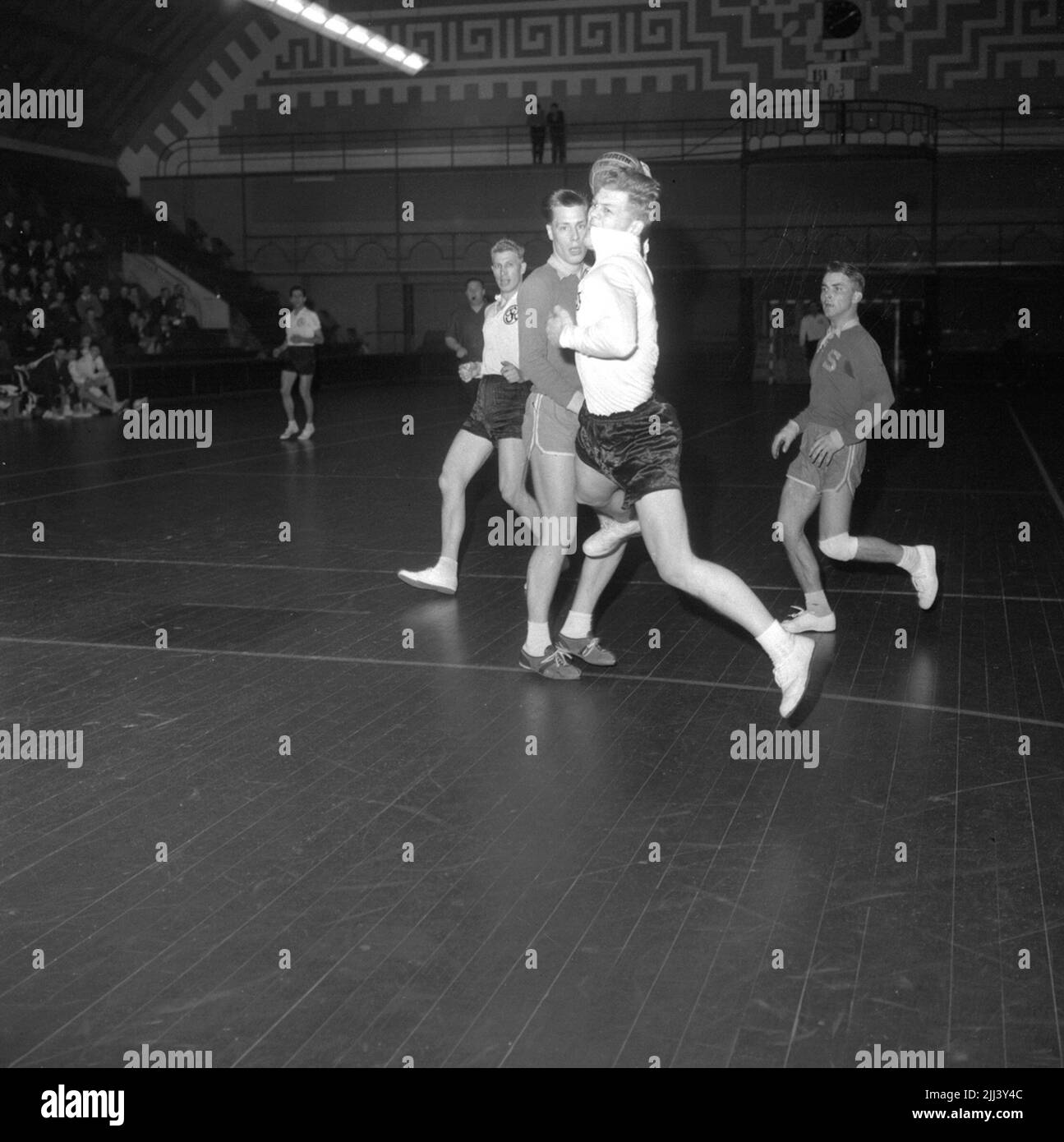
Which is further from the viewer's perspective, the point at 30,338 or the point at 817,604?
the point at 30,338

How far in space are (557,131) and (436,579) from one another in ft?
78.4

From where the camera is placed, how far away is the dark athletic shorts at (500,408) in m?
6.70

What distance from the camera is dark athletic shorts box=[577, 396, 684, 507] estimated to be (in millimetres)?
4820

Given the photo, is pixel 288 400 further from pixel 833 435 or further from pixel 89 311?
pixel 833 435

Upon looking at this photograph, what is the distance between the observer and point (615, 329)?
461 cm

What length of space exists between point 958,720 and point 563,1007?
255 cm

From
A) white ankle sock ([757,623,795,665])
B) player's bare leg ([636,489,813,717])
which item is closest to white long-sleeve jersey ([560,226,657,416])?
player's bare leg ([636,489,813,717])

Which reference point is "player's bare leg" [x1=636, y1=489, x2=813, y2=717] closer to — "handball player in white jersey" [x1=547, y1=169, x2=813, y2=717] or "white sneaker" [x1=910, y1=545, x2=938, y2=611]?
"handball player in white jersey" [x1=547, y1=169, x2=813, y2=717]

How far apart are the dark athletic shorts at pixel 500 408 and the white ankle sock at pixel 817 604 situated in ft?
4.95

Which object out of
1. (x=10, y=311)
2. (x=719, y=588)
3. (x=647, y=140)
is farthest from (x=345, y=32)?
(x=719, y=588)

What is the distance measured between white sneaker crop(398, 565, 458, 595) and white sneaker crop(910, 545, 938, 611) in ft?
7.15

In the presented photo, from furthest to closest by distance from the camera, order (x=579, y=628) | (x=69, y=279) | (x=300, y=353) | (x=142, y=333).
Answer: (x=142, y=333) < (x=69, y=279) < (x=300, y=353) < (x=579, y=628)

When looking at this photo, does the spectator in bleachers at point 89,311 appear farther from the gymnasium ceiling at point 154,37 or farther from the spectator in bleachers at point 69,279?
the gymnasium ceiling at point 154,37

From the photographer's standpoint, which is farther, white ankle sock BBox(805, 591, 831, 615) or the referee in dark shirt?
the referee in dark shirt
